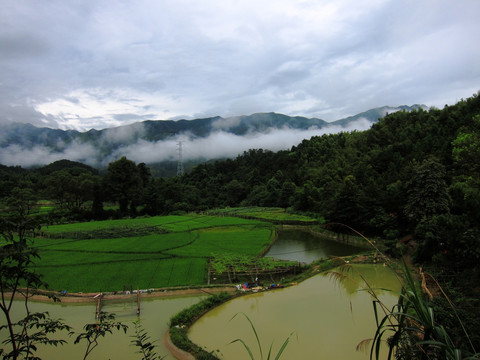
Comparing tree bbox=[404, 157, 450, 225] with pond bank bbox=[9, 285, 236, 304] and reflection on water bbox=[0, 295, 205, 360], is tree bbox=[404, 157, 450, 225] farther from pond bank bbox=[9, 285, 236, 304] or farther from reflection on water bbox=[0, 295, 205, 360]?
reflection on water bbox=[0, 295, 205, 360]

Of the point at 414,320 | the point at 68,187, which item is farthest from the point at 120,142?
the point at 414,320

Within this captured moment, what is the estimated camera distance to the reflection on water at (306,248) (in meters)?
24.2

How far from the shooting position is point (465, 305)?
32.3 ft

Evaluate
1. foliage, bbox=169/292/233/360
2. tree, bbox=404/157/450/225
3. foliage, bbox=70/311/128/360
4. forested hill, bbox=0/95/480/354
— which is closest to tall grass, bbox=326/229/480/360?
forested hill, bbox=0/95/480/354

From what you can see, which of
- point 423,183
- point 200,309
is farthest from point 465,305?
point 423,183

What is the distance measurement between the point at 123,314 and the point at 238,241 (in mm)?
15464

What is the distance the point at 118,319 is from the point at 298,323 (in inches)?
281

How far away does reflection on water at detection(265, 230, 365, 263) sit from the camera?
955 inches

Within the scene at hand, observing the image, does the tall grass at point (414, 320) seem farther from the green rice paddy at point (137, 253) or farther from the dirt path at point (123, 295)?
the dirt path at point (123, 295)

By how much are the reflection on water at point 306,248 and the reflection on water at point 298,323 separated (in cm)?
825

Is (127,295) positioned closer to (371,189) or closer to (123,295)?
(123,295)

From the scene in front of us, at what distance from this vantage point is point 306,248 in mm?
27438

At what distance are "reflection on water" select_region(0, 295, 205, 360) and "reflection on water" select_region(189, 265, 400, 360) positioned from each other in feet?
5.27

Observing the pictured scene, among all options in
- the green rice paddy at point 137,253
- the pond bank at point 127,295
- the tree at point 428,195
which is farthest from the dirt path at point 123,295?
the tree at point 428,195
